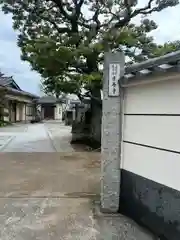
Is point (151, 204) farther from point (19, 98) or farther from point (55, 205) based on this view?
point (19, 98)

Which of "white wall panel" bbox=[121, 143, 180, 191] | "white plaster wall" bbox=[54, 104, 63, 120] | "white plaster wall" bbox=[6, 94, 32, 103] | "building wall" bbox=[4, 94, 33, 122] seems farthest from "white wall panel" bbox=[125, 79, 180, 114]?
"white plaster wall" bbox=[54, 104, 63, 120]

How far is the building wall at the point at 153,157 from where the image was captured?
2994 millimetres

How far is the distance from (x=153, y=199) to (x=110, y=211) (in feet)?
2.92

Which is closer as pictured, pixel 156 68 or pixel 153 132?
pixel 156 68

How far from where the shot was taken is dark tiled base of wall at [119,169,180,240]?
9.84 ft

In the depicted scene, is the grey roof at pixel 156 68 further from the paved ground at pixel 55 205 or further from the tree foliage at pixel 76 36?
the tree foliage at pixel 76 36

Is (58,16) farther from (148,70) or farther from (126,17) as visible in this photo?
(148,70)

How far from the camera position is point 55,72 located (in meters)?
9.64

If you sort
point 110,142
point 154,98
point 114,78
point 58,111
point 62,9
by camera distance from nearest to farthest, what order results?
1. point 154,98
2. point 114,78
3. point 110,142
4. point 62,9
5. point 58,111

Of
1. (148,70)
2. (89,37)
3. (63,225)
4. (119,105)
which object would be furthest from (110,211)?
(89,37)

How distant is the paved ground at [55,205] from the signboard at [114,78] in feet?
5.56

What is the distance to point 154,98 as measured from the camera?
10.8 ft

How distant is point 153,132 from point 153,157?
29 centimetres

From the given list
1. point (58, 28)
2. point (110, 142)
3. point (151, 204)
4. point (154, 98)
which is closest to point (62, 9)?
point (58, 28)
